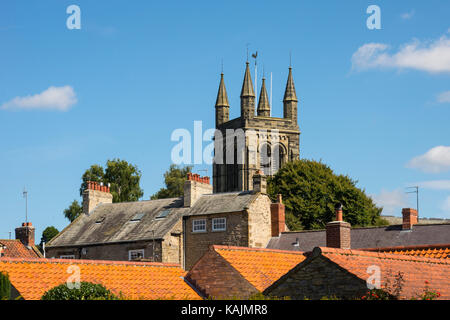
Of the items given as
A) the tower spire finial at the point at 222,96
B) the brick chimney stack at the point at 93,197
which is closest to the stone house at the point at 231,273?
the brick chimney stack at the point at 93,197

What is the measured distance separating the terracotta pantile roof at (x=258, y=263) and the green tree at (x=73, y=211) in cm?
7043

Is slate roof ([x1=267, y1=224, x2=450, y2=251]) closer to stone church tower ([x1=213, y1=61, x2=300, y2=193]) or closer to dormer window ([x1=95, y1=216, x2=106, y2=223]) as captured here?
dormer window ([x1=95, y1=216, x2=106, y2=223])

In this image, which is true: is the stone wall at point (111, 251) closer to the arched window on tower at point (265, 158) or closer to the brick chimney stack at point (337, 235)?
the brick chimney stack at point (337, 235)

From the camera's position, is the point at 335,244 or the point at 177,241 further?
the point at 177,241

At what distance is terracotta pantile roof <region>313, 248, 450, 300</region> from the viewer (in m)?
23.8

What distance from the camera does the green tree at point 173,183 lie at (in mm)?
107894

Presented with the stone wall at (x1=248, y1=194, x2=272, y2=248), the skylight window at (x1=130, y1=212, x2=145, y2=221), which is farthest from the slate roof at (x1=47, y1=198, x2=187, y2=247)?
the stone wall at (x1=248, y1=194, x2=272, y2=248)

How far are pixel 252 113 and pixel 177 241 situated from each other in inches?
2871

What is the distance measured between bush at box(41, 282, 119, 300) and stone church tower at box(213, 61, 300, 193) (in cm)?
10189

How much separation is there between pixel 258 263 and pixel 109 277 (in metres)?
6.28

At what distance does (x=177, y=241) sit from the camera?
56656 mm

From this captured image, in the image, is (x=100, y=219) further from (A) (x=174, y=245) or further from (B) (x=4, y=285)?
(B) (x=4, y=285)
